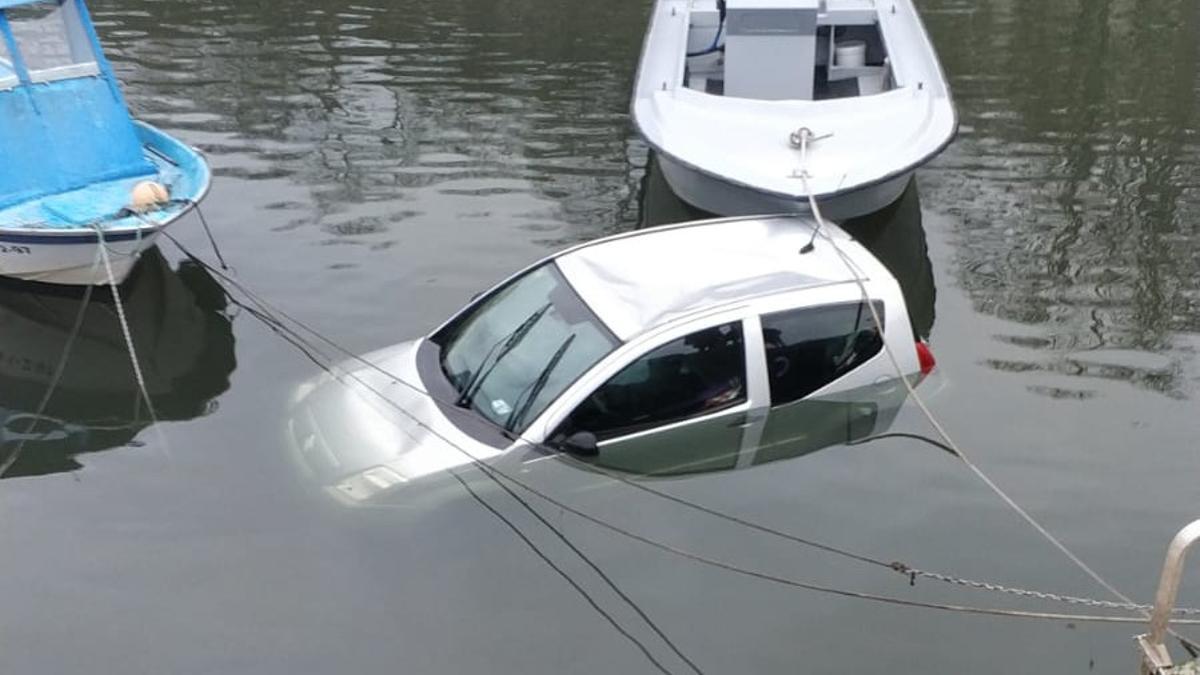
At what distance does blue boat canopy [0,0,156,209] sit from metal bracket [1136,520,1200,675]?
10.6m

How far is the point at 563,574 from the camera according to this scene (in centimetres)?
826

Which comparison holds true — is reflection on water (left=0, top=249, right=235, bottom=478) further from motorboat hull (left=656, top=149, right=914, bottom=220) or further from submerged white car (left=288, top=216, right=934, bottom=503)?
motorboat hull (left=656, top=149, right=914, bottom=220)

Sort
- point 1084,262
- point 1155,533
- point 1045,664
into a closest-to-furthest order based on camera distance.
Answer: point 1045,664 < point 1155,533 < point 1084,262

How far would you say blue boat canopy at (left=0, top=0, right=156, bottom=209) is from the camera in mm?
12352

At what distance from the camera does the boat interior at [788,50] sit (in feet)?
46.4

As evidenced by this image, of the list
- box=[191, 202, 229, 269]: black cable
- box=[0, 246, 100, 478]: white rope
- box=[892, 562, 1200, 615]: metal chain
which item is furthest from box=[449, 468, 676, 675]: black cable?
box=[191, 202, 229, 269]: black cable

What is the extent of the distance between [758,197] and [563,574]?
464cm

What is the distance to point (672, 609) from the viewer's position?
795 centimetres

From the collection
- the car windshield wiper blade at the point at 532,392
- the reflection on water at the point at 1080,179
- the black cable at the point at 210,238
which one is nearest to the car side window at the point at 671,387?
the car windshield wiper blade at the point at 532,392

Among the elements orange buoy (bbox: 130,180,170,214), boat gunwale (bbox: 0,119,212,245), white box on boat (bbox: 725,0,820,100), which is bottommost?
boat gunwale (bbox: 0,119,212,245)

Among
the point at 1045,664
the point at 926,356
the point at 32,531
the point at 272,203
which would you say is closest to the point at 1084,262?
the point at 926,356

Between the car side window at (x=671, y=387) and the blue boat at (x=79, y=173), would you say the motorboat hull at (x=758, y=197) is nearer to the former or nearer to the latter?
the car side window at (x=671, y=387)

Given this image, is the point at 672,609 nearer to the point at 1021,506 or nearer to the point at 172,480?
the point at 1021,506

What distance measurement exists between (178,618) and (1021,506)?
5.69 metres
